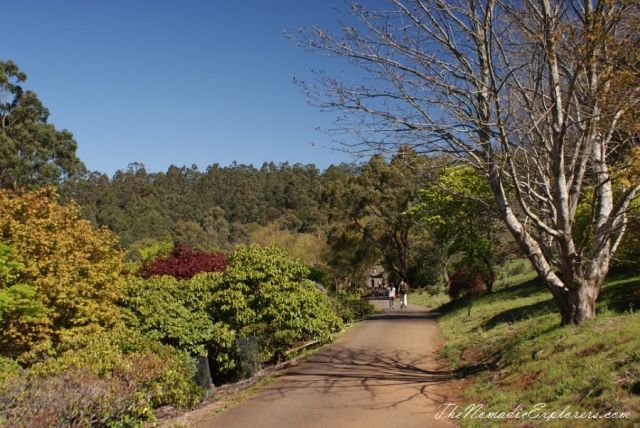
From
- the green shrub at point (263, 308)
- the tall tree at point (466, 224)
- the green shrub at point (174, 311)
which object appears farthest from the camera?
the tall tree at point (466, 224)

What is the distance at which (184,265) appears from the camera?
2259 centimetres

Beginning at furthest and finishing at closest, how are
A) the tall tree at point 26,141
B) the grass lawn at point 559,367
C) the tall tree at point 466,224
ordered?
1. the tall tree at point 26,141
2. the tall tree at point 466,224
3. the grass lawn at point 559,367

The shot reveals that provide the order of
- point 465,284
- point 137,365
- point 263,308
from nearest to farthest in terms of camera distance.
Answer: point 137,365
point 263,308
point 465,284

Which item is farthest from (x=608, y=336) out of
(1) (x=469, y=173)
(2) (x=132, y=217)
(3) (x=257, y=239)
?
(2) (x=132, y=217)

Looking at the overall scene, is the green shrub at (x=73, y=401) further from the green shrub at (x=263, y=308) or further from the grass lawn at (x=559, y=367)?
the green shrub at (x=263, y=308)

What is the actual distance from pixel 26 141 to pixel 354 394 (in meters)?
32.7

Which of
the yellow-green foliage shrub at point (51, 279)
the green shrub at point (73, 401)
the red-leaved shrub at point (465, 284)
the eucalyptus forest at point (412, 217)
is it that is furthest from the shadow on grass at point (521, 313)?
the yellow-green foliage shrub at point (51, 279)

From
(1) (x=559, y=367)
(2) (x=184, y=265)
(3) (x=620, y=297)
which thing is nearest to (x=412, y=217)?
(2) (x=184, y=265)

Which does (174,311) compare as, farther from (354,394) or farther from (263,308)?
(354,394)

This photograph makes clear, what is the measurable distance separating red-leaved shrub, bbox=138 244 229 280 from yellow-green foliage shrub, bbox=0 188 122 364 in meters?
6.05

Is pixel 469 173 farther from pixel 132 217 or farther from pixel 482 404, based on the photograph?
pixel 132 217

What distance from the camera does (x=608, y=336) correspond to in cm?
740

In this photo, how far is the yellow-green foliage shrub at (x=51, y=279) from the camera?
1312cm

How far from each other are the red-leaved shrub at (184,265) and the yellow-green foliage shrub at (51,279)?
6.05 meters
